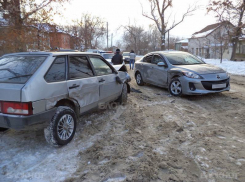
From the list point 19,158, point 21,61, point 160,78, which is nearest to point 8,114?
point 19,158

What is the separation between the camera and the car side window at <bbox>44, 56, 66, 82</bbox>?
3.31m

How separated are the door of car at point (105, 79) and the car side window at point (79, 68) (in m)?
0.22

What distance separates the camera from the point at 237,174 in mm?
2596

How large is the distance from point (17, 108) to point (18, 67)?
834 mm

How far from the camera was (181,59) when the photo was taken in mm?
7332

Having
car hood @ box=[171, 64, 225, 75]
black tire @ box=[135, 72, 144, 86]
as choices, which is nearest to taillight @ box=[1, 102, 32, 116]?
car hood @ box=[171, 64, 225, 75]

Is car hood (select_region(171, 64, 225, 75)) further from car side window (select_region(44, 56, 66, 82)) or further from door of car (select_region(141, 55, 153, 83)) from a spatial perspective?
car side window (select_region(44, 56, 66, 82))

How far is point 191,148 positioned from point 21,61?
3.25 meters

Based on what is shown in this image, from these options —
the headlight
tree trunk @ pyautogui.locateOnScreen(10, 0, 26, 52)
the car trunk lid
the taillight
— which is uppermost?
tree trunk @ pyautogui.locateOnScreen(10, 0, 26, 52)

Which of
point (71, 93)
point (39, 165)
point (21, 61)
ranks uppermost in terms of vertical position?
point (21, 61)

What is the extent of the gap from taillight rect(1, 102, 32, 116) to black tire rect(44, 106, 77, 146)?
0.45 m

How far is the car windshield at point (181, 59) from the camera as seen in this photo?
23.4 ft

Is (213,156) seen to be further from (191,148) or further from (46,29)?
(46,29)

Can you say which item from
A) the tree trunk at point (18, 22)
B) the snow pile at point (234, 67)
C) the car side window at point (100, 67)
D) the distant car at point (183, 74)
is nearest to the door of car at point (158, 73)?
the distant car at point (183, 74)
